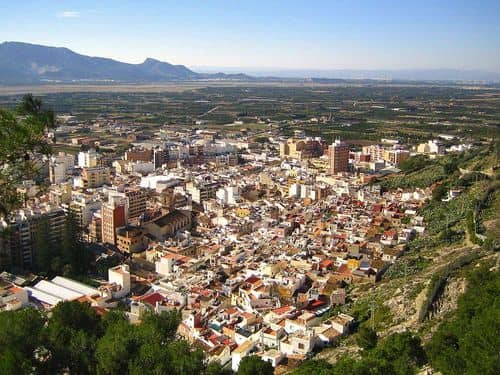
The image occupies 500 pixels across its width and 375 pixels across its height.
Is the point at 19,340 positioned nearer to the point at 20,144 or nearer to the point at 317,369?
the point at 20,144

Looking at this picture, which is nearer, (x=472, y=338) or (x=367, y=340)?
(x=472, y=338)

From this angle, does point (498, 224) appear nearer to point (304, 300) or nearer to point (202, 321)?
point (304, 300)

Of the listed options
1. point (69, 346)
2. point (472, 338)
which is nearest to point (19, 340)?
point (69, 346)

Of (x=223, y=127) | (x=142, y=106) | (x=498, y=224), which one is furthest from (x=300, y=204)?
(x=142, y=106)

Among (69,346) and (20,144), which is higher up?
(20,144)

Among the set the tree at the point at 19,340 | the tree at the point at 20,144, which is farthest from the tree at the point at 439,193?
the tree at the point at 20,144

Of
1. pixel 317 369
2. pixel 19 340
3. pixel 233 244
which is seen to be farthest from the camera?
pixel 233 244
